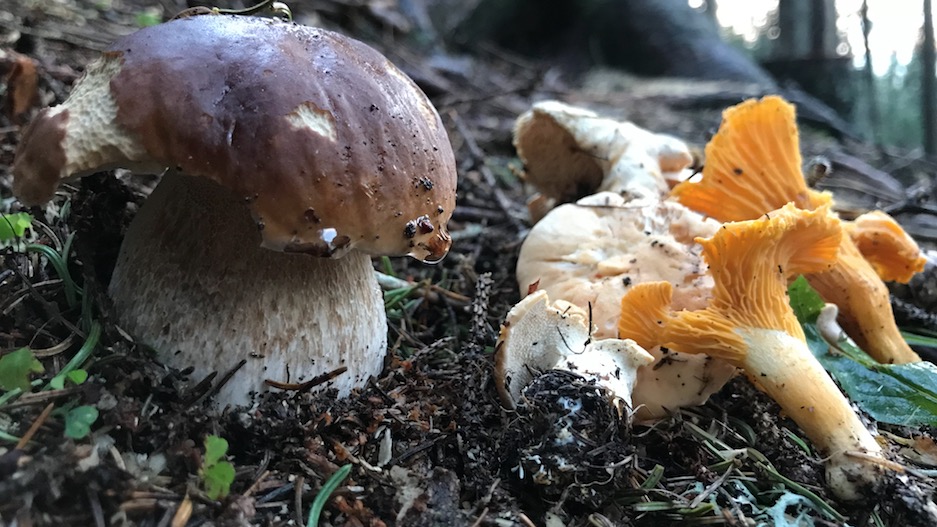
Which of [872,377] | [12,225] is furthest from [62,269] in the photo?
[872,377]

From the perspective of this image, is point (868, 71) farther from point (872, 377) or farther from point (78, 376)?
point (78, 376)

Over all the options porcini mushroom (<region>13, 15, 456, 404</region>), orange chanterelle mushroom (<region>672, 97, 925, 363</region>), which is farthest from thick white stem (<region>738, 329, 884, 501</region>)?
porcini mushroom (<region>13, 15, 456, 404</region>)

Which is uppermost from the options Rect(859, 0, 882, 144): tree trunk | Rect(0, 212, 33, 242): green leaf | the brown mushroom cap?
the brown mushroom cap

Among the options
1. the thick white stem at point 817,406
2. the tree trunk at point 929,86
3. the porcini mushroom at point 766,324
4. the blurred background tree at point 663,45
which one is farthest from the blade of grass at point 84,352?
the tree trunk at point 929,86

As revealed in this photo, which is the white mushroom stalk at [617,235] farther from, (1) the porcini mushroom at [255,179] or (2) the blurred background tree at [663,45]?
(2) the blurred background tree at [663,45]

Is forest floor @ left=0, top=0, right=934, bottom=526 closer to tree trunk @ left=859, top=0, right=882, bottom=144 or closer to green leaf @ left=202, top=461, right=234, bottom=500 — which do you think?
green leaf @ left=202, top=461, right=234, bottom=500

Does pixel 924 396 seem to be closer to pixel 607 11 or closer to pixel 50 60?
pixel 50 60
